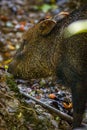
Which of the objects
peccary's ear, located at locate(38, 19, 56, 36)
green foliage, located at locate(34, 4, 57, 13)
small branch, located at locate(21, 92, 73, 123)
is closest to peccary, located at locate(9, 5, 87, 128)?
peccary's ear, located at locate(38, 19, 56, 36)

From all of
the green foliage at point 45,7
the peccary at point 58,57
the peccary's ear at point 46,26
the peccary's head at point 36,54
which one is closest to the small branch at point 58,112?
the peccary at point 58,57

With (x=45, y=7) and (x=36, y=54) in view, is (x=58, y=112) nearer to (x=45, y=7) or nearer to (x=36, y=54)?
(x=36, y=54)

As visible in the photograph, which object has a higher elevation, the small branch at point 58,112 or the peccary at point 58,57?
the peccary at point 58,57

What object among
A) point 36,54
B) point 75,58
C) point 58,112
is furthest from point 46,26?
point 58,112

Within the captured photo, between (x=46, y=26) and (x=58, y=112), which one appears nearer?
(x=58, y=112)

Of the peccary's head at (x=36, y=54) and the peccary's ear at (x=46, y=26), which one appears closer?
the peccary's ear at (x=46, y=26)

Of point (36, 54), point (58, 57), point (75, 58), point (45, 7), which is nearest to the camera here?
point (75, 58)

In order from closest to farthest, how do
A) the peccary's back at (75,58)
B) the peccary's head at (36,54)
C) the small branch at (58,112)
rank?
1. the peccary's back at (75,58)
2. the small branch at (58,112)
3. the peccary's head at (36,54)

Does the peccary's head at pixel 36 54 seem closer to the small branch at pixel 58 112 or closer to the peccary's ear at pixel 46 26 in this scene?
the peccary's ear at pixel 46 26
